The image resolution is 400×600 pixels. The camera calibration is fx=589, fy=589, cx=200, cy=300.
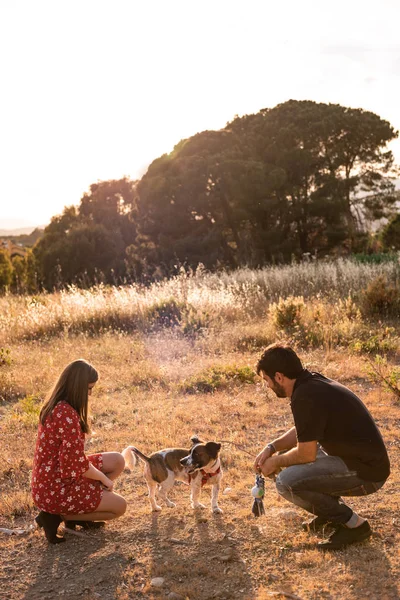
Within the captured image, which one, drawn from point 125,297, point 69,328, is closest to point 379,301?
point 125,297

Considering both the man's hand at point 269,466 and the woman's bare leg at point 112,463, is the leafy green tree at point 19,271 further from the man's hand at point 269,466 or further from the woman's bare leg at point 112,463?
the man's hand at point 269,466

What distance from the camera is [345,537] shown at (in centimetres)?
373

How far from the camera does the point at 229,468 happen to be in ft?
18.0

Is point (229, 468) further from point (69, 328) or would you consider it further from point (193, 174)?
point (193, 174)

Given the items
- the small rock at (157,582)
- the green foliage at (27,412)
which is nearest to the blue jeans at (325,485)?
the small rock at (157,582)

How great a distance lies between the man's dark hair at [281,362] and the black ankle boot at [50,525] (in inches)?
72.7

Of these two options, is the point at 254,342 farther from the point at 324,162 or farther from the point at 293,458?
the point at 324,162

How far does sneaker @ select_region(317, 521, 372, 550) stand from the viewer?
3703 mm

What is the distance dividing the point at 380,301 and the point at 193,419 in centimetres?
686

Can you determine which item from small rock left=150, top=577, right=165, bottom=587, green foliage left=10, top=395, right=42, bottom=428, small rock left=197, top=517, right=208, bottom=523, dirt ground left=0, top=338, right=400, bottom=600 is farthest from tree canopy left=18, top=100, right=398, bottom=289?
small rock left=150, top=577, right=165, bottom=587

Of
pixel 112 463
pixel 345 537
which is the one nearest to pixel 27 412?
pixel 112 463

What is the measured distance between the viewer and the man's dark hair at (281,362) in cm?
372

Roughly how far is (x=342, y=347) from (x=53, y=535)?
642 cm

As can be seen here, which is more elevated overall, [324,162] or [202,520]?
[324,162]
